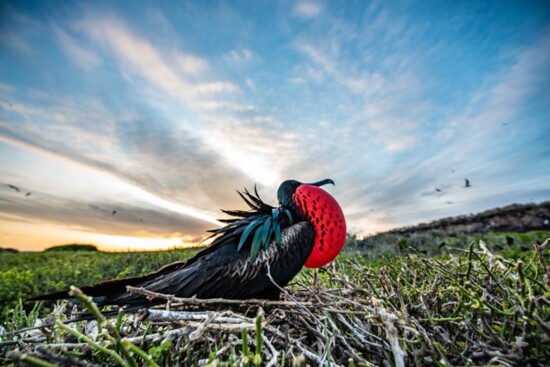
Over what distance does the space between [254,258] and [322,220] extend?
56 cm

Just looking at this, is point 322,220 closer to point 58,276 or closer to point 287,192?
point 287,192

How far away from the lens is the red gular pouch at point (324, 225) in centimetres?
199

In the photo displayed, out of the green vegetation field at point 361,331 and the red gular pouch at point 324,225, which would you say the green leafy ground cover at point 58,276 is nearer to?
the green vegetation field at point 361,331

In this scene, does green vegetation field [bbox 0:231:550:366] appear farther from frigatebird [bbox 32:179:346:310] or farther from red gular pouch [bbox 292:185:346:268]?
red gular pouch [bbox 292:185:346:268]

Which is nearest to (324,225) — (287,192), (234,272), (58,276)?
(287,192)

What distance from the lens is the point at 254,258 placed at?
1.86 metres

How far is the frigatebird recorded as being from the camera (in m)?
1.68

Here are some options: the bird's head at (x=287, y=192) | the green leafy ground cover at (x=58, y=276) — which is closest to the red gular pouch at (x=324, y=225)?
the bird's head at (x=287, y=192)

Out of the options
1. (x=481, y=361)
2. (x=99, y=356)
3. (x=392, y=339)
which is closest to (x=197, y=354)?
(x=99, y=356)

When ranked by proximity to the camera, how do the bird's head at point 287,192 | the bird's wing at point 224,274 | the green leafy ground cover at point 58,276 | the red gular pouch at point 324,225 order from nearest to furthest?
1. the bird's wing at point 224,274
2. the red gular pouch at point 324,225
3. the bird's head at point 287,192
4. the green leafy ground cover at point 58,276

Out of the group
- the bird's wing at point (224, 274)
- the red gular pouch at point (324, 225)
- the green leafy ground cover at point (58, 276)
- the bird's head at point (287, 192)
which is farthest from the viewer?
the green leafy ground cover at point (58, 276)

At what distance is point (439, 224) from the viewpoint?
1166 centimetres

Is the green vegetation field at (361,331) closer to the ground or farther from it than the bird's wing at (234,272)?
closer to the ground

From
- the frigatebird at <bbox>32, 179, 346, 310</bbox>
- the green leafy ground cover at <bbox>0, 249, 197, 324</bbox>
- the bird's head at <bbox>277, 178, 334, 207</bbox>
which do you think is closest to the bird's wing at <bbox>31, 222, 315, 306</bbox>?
the frigatebird at <bbox>32, 179, 346, 310</bbox>
